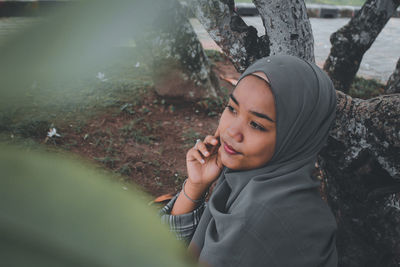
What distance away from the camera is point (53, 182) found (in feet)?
0.56

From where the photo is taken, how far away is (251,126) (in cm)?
131

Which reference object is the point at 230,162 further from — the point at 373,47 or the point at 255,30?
the point at 373,47

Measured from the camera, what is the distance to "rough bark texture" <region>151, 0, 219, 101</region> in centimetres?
342

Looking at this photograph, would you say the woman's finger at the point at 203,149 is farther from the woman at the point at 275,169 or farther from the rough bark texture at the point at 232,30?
the rough bark texture at the point at 232,30

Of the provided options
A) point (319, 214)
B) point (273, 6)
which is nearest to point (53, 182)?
point (319, 214)

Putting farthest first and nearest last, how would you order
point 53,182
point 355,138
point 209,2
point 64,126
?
point 64,126
point 209,2
point 355,138
point 53,182

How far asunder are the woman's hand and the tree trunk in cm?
52

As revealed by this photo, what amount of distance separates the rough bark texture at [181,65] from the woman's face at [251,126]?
2.20 metres

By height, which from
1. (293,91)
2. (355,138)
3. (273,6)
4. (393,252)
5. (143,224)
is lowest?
(393,252)

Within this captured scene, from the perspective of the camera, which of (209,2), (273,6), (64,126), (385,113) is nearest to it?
(385,113)

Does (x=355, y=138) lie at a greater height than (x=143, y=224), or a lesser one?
lesser

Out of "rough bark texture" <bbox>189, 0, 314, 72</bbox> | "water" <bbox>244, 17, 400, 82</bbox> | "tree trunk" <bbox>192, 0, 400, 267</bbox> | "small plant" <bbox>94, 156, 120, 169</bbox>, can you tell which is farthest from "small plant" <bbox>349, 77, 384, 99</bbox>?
"small plant" <bbox>94, 156, 120, 169</bbox>

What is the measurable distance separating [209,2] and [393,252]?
5.23 ft

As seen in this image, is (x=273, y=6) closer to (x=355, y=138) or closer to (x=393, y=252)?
(x=355, y=138)
